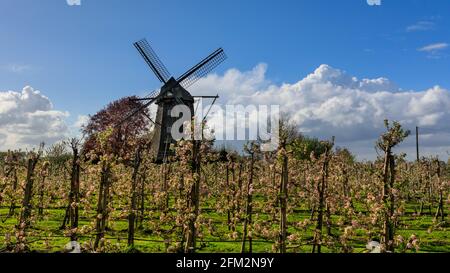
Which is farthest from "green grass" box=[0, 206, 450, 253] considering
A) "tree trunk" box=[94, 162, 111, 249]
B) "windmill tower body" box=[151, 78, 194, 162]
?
"windmill tower body" box=[151, 78, 194, 162]

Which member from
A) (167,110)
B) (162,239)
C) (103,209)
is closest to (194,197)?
(103,209)

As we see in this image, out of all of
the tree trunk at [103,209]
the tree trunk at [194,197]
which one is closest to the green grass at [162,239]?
the tree trunk at [103,209]

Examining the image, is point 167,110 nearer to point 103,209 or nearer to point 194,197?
point 103,209

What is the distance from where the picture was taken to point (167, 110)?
56.5m

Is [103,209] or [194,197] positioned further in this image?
[103,209]

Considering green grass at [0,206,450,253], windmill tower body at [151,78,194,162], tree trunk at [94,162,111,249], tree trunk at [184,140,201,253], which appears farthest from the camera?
windmill tower body at [151,78,194,162]

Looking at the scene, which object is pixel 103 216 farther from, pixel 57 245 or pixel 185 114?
pixel 185 114

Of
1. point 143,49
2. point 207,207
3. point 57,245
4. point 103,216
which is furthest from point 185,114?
point 103,216

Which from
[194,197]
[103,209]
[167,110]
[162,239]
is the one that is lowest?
[162,239]

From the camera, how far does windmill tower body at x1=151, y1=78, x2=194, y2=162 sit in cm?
5631

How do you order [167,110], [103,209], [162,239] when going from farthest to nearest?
[167,110], [162,239], [103,209]

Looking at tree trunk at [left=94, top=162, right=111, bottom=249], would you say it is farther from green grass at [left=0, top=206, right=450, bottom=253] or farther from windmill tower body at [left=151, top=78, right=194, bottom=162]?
windmill tower body at [left=151, top=78, right=194, bottom=162]

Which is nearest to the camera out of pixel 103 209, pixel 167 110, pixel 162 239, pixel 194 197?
pixel 194 197
